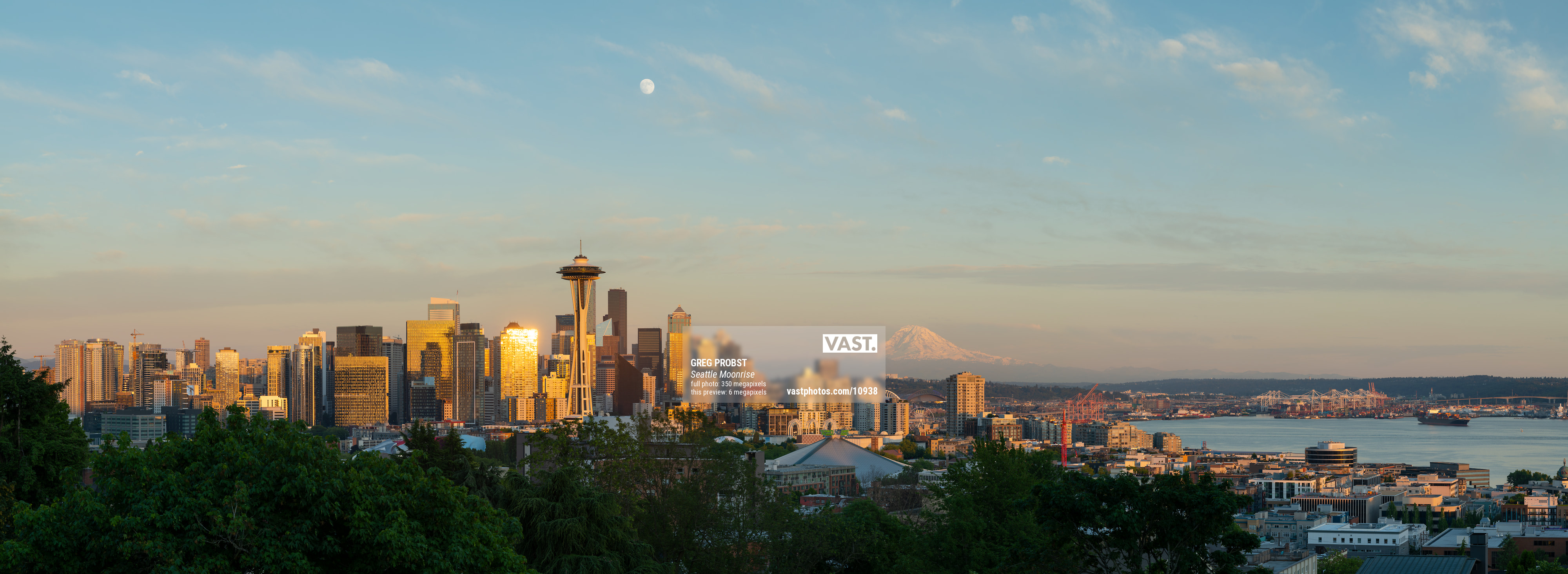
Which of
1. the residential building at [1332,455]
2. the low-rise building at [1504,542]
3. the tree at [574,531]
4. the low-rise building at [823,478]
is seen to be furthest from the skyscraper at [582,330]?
the tree at [574,531]

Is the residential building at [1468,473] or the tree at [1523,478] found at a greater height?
the tree at [1523,478]

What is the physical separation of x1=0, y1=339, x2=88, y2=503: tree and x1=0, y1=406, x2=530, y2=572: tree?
29.2 feet

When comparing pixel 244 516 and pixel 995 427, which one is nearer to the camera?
pixel 244 516

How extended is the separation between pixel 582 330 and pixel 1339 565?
92.5 m

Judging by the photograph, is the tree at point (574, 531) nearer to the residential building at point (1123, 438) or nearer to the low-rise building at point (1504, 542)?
the low-rise building at point (1504, 542)

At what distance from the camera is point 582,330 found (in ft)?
439

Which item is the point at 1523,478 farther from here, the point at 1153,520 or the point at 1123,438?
the point at 1153,520

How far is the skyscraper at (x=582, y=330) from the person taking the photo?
128 metres

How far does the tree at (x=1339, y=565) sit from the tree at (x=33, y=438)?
46886mm

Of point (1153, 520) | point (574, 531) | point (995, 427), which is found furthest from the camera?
point (995, 427)

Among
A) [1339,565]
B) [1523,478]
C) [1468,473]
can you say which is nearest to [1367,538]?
[1339,565]

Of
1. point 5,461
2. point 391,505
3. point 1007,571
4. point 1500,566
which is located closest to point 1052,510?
point 1007,571

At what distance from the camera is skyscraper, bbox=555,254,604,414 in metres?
128

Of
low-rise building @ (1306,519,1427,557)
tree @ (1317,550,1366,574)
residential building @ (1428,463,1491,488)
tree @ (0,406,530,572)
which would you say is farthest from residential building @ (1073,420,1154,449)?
tree @ (0,406,530,572)
